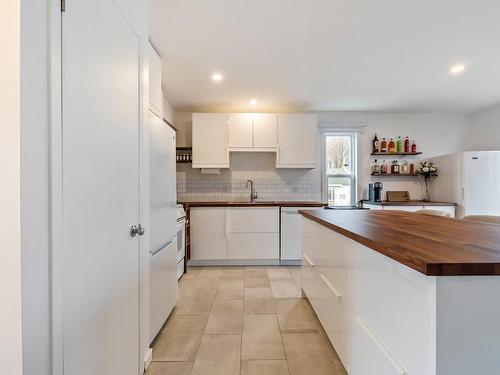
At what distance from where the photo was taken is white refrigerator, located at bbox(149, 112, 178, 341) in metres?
1.72

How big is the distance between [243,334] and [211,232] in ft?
5.87

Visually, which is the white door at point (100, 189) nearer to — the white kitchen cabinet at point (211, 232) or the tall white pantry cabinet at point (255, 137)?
the white kitchen cabinet at point (211, 232)

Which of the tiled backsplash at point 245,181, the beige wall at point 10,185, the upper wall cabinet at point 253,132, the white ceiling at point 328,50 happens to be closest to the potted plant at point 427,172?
the white ceiling at point 328,50

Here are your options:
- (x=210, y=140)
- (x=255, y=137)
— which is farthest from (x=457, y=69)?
(x=210, y=140)

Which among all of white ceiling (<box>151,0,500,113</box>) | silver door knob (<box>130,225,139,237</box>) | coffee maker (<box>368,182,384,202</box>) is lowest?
silver door knob (<box>130,225,139,237</box>)

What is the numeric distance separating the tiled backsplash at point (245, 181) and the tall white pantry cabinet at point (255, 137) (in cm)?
35

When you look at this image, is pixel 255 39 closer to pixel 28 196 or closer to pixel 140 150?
pixel 140 150

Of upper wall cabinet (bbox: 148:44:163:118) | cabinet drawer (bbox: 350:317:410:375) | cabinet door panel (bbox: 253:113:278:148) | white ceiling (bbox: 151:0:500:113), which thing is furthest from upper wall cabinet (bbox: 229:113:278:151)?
cabinet drawer (bbox: 350:317:410:375)

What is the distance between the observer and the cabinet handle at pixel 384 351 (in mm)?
856

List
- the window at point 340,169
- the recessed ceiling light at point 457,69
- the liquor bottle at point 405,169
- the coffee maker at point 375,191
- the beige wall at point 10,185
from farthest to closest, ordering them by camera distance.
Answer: the window at point 340,169 → the liquor bottle at point 405,169 → the coffee maker at point 375,191 → the recessed ceiling light at point 457,69 → the beige wall at point 10,185

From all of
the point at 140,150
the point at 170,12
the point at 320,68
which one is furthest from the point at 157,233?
the point at 320,68

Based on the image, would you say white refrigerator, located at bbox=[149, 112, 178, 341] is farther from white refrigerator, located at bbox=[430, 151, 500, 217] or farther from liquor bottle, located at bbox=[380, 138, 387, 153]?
white refrigerator, located at bbox=[430, 151, 500, 217]

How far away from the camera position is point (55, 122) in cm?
80

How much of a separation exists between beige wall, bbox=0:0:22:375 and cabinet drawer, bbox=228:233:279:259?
294 cm
